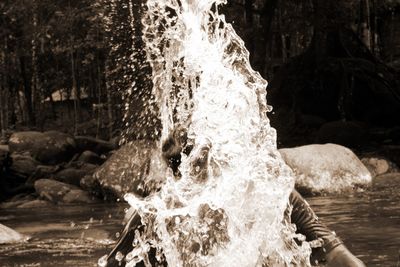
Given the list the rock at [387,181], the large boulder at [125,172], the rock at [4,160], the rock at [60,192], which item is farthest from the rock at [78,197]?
the rock at [387,181]

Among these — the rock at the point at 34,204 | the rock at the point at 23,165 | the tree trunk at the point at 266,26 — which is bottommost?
the rock at the point at 34,204

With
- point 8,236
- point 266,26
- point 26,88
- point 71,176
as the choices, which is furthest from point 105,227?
point 26,88

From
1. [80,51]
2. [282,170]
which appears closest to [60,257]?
[282,170]

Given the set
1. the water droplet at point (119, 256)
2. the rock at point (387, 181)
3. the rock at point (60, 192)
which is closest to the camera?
the water droplet at point (119, 256)

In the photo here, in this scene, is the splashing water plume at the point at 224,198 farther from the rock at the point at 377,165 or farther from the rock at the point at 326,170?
the rock at the point at 377,165

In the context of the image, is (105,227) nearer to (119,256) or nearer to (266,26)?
(119,256)

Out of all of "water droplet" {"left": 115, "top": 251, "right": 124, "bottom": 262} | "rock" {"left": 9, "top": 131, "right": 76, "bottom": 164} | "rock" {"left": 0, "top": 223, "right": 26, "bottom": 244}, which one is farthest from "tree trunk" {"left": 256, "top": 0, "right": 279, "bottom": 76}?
"water droplet" {"left": 115, "top": 251, "right": 124, "bottom": 262}

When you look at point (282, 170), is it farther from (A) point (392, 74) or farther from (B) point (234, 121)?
(A) point (392, 74)

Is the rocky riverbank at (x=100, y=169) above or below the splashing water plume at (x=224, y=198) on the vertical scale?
below

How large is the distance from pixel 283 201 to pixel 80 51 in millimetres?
26761

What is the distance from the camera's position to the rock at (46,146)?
65.7 ft

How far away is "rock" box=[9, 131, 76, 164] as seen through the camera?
20.0 m

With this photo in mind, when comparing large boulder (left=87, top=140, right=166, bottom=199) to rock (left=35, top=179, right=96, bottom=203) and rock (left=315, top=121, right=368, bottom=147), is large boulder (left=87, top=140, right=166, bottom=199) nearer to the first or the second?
rock (left=35, top=179, right=96, bottom=203)

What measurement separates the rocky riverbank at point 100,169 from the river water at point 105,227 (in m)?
0.57
